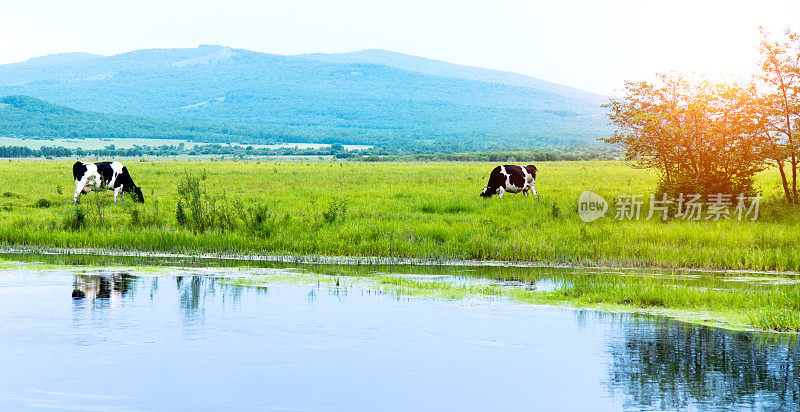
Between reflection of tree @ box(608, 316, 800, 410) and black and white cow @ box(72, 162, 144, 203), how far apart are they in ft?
80.7

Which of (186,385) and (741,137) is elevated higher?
(741,137)

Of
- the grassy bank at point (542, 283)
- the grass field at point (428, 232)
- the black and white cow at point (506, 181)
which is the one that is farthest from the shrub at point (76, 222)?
the black and white cow at point (506, 181)

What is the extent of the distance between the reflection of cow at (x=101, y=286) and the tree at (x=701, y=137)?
62.0 feet

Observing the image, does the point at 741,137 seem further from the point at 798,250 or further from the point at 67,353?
the point at 67,353

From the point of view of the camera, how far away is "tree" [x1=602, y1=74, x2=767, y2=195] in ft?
104

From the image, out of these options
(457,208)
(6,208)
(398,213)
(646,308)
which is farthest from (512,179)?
(646,308)

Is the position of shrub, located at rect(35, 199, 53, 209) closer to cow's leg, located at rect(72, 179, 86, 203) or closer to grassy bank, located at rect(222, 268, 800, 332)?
cow's leg, located at rect(72, 179, 86, 203)

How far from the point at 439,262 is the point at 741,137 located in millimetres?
14877

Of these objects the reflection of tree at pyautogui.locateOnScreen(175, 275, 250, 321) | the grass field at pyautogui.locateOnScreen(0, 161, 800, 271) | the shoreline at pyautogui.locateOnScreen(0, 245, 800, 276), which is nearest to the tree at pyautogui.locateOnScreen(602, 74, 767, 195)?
the grass field at pyautogui.locateOnScreen(0, 161, 800, 271)

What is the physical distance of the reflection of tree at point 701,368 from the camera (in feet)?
35.2

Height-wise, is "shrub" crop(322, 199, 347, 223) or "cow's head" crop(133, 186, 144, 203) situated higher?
"cow's head" crop(133, 186, 144, 203)

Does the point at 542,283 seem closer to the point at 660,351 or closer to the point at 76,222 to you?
the point at 660,351

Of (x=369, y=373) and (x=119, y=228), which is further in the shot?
(x=119, y=228)

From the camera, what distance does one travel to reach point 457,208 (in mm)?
30609
